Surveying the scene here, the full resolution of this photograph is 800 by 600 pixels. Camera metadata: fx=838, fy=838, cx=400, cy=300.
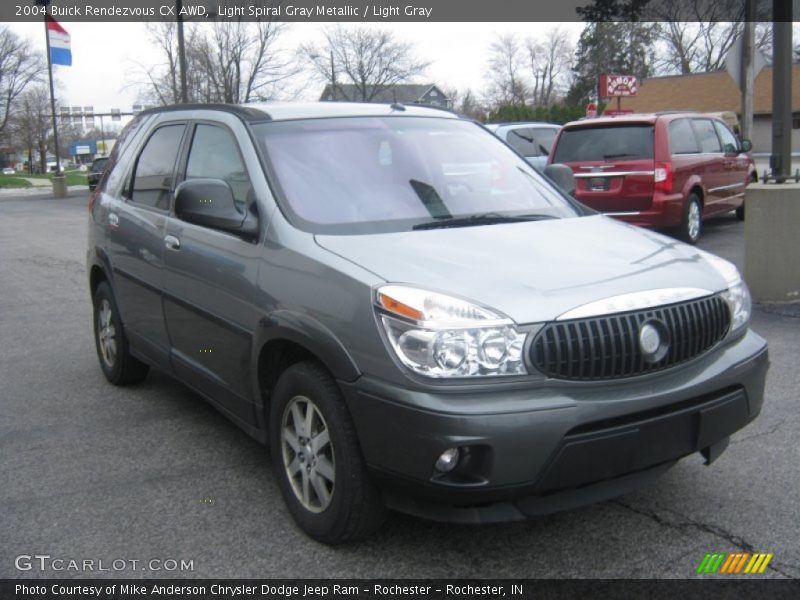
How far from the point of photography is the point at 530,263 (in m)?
3.19

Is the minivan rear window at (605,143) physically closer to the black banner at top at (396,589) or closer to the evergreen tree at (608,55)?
the black banner at top at (396,589)

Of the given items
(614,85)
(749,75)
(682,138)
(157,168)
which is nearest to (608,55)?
(614,85)

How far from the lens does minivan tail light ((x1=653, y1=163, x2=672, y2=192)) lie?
1080cm

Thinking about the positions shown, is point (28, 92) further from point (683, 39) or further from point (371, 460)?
point (371, 460)

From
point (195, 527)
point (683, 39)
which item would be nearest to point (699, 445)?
point (195, 527)

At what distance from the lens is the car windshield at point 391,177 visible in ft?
12.1

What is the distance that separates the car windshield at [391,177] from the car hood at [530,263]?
222 millimetres

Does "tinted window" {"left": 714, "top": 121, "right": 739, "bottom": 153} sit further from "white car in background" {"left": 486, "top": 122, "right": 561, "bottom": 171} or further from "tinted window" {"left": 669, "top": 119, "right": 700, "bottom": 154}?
"white car in background" {"left": 486, "top": 122, "right": 561, "bottom": 171}

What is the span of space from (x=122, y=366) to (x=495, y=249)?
10.4 feet

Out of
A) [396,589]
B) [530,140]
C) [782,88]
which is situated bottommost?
[396,589]

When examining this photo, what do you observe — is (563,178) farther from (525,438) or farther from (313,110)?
(525,438)

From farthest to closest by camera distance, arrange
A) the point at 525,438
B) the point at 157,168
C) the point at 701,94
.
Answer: the point at 701,94, the point at 157,168, the point at 525,438

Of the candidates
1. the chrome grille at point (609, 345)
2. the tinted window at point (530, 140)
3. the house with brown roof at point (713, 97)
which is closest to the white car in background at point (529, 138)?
the tinted window at point (530, 140)

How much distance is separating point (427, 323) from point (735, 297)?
54.9 inches
